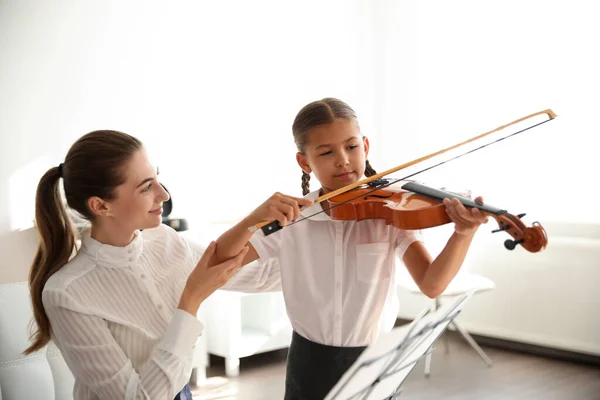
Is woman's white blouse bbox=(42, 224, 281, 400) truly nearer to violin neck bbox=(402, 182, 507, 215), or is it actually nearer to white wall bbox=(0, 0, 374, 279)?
violin neck bbox=(402, 182, 507, 215)

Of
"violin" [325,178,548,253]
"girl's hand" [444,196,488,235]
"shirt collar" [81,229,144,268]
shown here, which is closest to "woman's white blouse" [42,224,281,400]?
"shirt collar" [81,229,144,268]

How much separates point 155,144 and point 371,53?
5.83 ft

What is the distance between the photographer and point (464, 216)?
1.34 m

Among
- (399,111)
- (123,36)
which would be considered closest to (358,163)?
(123,36)

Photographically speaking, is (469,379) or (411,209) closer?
(411,209)

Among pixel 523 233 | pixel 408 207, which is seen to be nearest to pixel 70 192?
pixel 408 207

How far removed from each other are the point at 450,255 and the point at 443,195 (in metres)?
0.15

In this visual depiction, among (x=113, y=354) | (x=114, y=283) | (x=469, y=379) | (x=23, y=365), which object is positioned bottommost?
(x=469, y=379)

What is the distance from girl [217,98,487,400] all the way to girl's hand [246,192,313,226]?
0.27 ft

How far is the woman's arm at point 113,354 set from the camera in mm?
1378

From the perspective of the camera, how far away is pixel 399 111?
4793mm

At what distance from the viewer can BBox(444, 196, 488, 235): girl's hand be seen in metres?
1.32

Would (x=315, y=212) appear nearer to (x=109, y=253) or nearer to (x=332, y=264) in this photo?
(x=332, y=264)

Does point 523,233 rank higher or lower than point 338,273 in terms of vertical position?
higher
